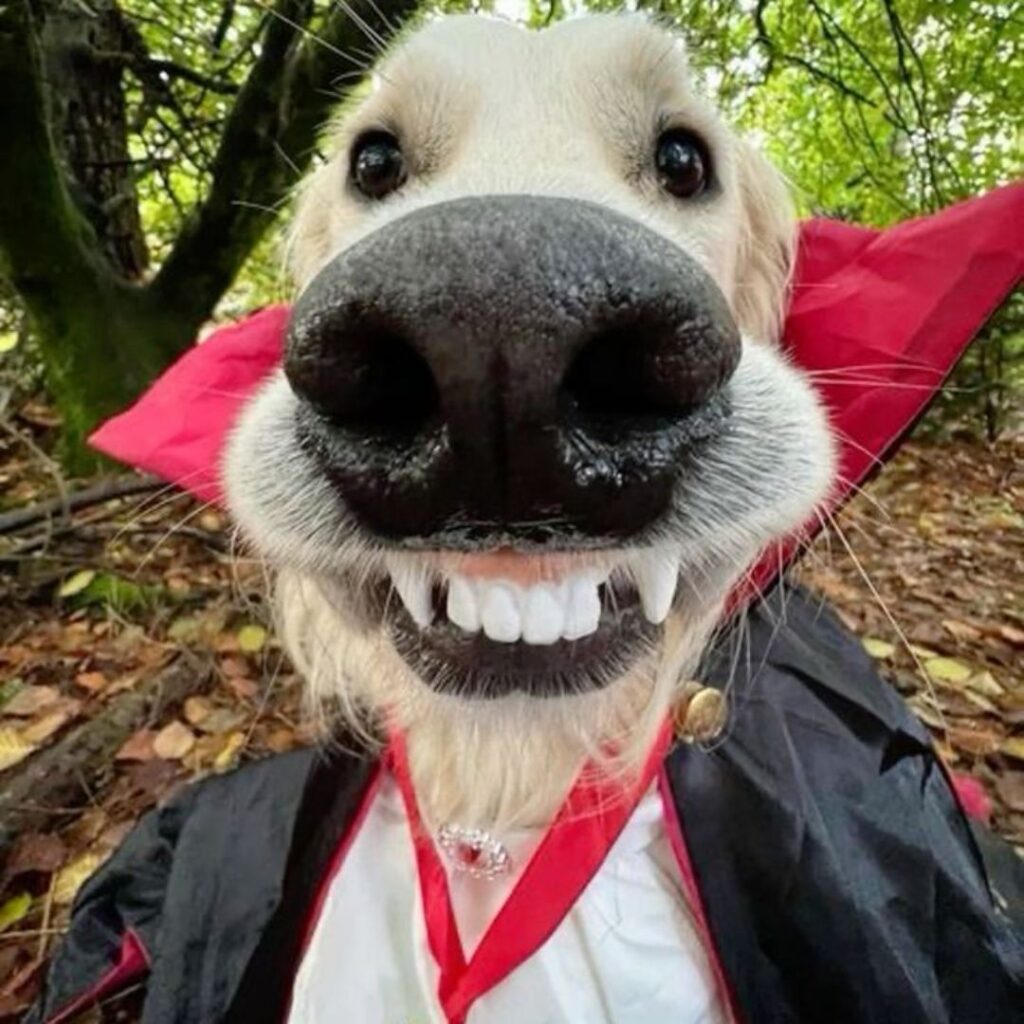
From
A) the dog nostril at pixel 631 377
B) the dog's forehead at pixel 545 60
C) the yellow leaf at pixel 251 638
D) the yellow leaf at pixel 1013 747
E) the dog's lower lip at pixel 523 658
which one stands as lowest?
the yellow leaf at pixel 251 638

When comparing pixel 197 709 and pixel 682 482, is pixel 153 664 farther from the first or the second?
pixel 682 482

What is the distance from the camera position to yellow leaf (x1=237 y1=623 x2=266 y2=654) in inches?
126

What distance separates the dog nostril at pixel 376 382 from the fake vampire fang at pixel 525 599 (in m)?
0.31

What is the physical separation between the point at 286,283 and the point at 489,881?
1500mm

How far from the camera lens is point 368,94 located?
1.76m

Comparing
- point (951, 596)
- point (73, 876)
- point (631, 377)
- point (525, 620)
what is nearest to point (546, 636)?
point (525, 620)

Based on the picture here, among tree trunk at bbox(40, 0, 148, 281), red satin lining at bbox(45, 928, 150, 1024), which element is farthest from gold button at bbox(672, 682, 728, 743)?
tree trunk at bbox(40, 0, 148, 281)

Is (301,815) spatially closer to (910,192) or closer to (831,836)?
(831,836)

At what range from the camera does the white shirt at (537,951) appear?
1.50 m

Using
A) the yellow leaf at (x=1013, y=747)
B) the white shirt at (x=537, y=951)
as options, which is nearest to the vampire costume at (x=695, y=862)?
the white shirt at (x=537, y=951)

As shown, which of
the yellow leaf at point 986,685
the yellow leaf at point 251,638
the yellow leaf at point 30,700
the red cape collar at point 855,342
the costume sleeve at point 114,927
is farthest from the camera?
the yellow leaf at point 986,685

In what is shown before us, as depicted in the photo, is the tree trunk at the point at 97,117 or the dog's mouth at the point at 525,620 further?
the tree trunk at the point at 97,117

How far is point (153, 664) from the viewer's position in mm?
3012

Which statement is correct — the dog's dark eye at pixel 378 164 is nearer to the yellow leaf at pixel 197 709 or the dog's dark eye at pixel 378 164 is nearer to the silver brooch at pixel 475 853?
the silver brooch at pixel 475 853
